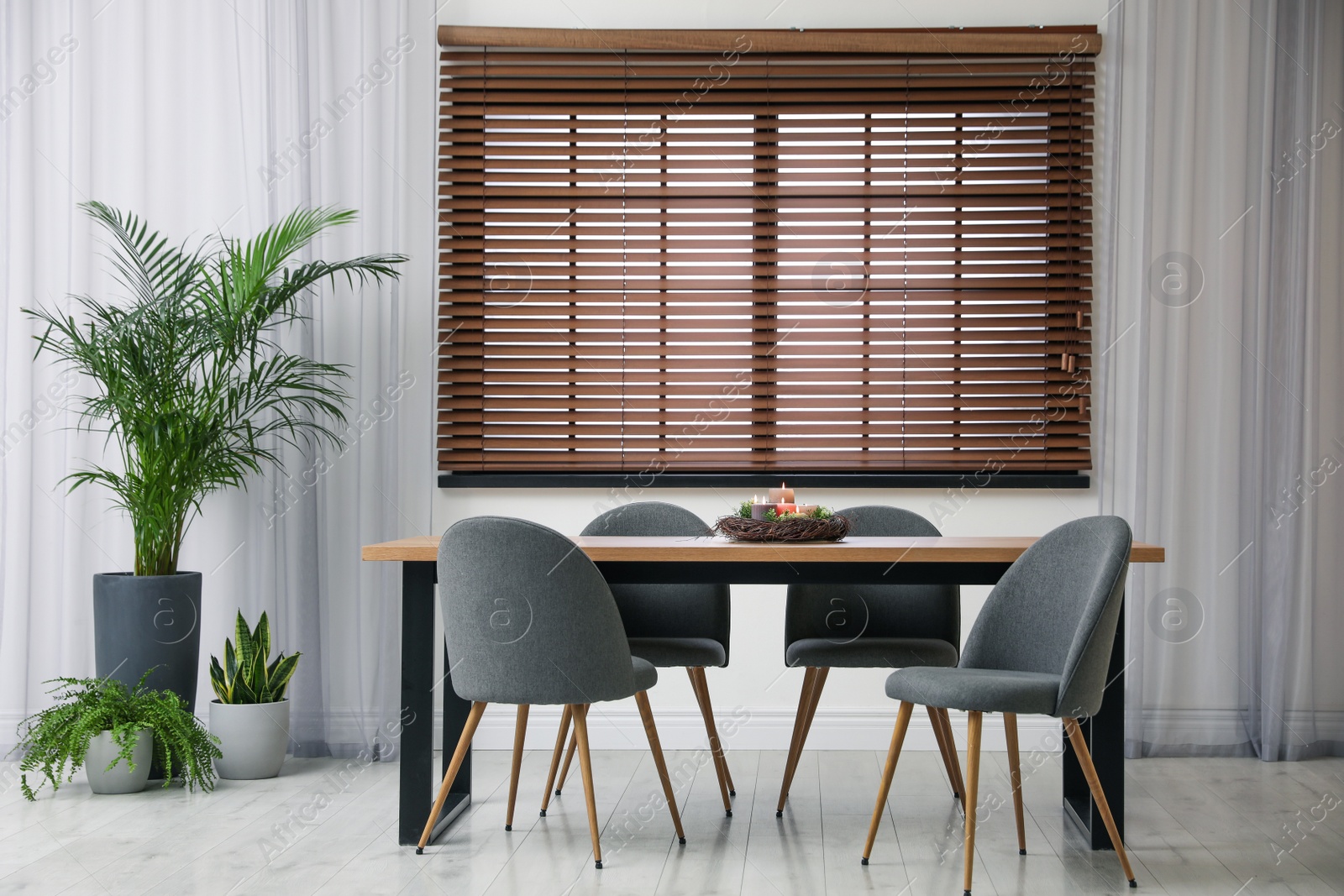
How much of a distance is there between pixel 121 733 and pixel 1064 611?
2570mm

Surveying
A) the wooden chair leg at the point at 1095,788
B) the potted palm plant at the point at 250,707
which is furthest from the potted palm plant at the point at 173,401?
the wooden chair leg at the point at 1095,788

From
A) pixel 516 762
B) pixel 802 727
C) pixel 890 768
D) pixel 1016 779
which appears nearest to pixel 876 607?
pixel 802 727

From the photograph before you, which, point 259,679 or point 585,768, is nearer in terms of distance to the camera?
point 585,768

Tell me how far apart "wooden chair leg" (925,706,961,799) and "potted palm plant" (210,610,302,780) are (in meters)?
1.92

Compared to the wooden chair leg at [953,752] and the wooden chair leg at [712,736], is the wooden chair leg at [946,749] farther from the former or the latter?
the wooden chair leg at [712,736]

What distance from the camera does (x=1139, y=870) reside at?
7.96ft

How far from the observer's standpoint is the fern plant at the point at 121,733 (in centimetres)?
303

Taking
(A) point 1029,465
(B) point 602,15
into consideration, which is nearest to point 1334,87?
(A) point 1029,465

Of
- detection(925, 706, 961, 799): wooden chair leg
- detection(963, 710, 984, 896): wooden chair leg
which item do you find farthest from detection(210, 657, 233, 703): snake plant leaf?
detection(963, 710, 984, 896): wooden chair leg

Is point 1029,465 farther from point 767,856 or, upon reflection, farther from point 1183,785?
point 767,856

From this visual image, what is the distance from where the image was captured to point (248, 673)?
10.8 ft

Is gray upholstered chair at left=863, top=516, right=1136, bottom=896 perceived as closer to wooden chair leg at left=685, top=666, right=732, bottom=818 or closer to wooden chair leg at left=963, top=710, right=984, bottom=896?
wooden chair leg at left=963, top=710, right=984, bottom=896

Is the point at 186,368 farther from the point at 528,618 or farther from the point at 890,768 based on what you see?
the point at 890,768

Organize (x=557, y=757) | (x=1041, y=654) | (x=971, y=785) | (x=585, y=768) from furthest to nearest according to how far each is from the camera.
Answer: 1. (x=557, y=757)
2. (x=1041, y=654)
3. (x=585, y=768)
4. (x=971, y=785)
